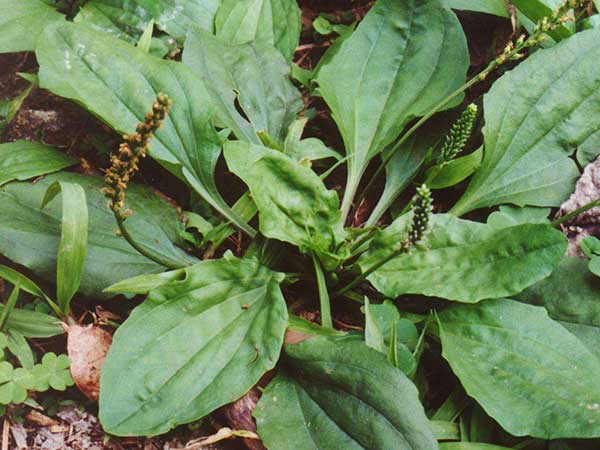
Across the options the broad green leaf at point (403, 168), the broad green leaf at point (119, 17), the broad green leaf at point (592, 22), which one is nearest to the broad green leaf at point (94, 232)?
the broad green leaf at point (119, 17)

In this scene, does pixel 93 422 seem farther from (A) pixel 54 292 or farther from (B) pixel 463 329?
(B) pixel 463 329

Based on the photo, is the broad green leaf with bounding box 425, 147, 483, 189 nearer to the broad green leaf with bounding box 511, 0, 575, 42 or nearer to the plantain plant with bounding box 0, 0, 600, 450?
the plantain plant with bounding box 0, 0, 600, 450

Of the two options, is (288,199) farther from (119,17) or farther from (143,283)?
(119,17)

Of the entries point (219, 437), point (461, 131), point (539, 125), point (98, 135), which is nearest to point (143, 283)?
point (219, 437)

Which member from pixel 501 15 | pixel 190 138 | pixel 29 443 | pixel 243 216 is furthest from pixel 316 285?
pixel 501 15

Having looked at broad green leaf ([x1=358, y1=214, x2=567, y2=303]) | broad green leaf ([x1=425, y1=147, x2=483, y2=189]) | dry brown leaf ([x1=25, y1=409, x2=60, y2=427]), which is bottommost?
dry brown leaf ([x1=25, y1=409, x2=60, y2=427])

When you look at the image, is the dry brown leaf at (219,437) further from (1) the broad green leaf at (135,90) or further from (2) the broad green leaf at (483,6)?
(2) the broad green leaf at (483,6)

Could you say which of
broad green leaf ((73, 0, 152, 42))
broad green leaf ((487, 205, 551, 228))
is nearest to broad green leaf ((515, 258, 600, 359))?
broad green leaf ((487, 205, 551, 228))
